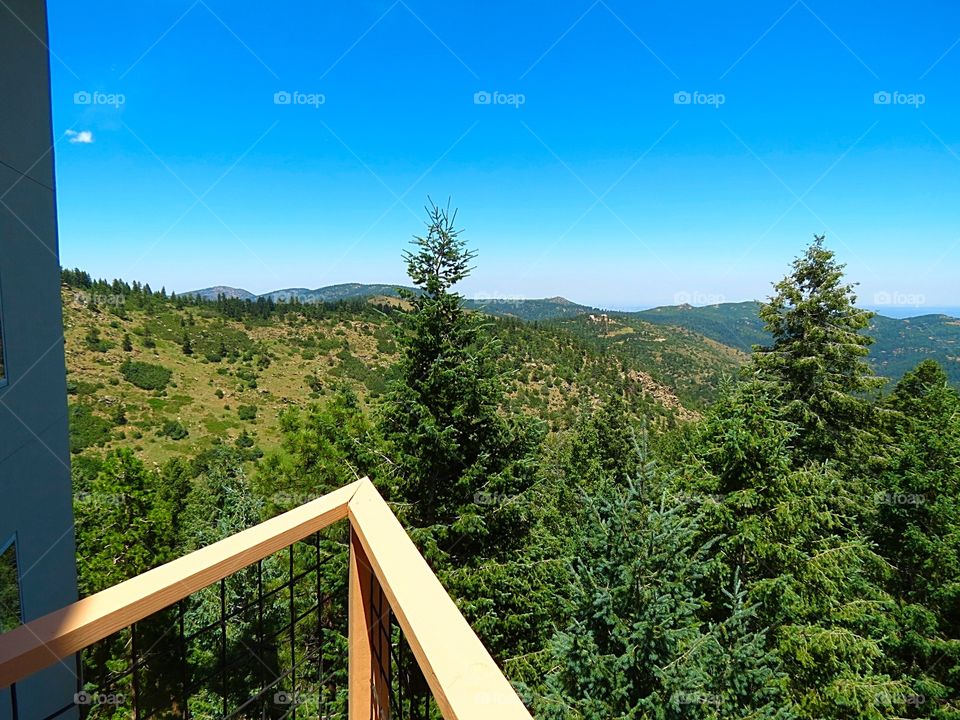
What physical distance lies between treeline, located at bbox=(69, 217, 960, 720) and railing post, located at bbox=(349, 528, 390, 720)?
13.5 ft

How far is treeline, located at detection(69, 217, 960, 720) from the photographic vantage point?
564 cm

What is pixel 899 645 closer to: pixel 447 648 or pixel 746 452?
pixel 746 452

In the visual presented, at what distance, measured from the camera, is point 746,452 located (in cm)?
823

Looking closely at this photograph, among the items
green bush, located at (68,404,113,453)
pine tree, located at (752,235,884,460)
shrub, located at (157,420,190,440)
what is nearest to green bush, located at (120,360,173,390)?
shrub, located at (157,420,190,440)

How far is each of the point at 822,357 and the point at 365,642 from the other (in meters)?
11.2

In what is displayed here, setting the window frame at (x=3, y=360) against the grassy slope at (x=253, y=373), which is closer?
the window frame at (x=3, y=360)

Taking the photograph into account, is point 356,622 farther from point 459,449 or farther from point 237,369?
point 237,369

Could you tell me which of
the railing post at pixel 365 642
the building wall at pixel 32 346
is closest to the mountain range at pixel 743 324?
the building wall at pixel 32 346

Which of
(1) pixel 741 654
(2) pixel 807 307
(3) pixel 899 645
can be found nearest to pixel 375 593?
(1) pixel 741 654

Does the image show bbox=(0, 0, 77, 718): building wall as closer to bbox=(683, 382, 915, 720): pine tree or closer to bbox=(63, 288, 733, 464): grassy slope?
bbox=(63, 288, 733, 464): grassy slope

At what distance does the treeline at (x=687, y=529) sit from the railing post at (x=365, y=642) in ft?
13.5

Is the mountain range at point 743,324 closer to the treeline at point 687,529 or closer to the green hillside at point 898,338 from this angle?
the green hillside at point 898,338

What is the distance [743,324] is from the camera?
109188 millimetres

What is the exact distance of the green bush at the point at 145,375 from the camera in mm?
31984
